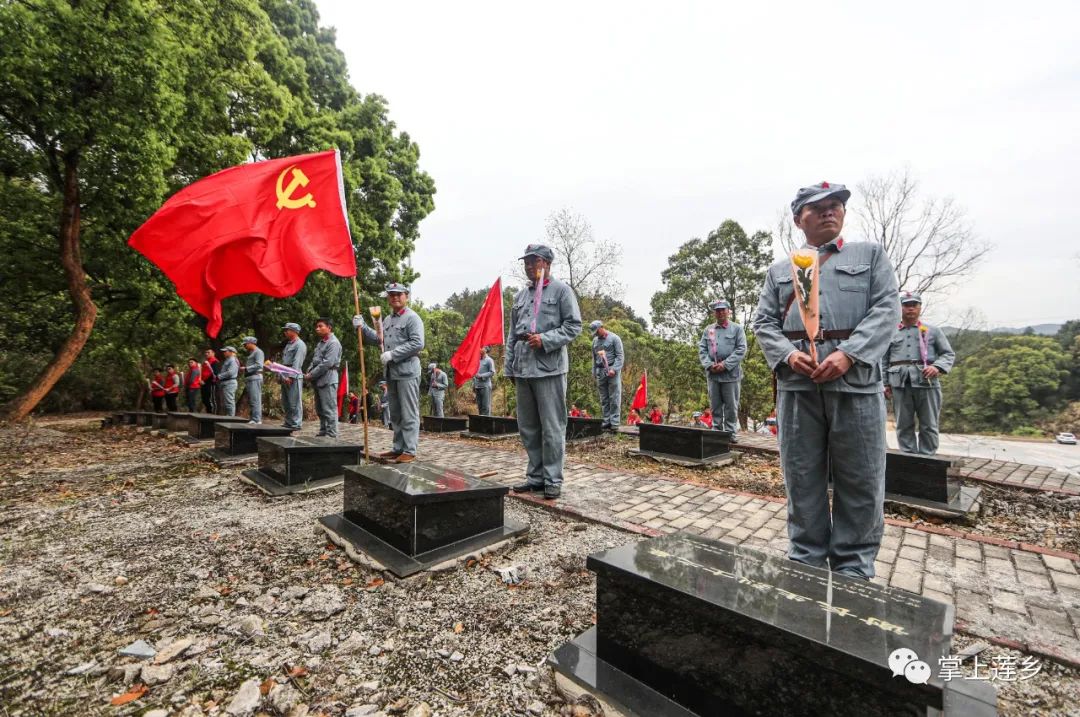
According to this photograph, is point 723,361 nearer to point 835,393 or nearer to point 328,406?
point 835,393

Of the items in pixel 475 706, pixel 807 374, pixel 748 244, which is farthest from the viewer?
pixel 748 244

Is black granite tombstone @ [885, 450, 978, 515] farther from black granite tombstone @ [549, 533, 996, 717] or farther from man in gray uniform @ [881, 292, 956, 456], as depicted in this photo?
black granite tombstone @ [549, 533, 996, 717]

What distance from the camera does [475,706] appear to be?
1.67 metres

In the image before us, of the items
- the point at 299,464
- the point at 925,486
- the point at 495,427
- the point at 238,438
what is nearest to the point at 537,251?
the point at 299,464

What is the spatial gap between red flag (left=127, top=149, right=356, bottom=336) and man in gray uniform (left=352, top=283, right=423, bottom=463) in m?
1.58

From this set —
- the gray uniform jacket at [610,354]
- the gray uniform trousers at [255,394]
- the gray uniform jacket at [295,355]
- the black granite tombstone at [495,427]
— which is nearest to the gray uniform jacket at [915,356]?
the gray uniform jacket at [610,354]

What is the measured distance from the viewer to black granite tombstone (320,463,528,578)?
9.25 feet

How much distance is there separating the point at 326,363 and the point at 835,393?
7.66 metres

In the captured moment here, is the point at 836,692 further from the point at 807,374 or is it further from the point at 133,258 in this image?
the point at 133,258

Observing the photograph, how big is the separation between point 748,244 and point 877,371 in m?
21.5

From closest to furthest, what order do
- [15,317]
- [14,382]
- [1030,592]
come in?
[1030,592] → [15,317] → [14,382]

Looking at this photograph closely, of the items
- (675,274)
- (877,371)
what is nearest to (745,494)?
(877,371)

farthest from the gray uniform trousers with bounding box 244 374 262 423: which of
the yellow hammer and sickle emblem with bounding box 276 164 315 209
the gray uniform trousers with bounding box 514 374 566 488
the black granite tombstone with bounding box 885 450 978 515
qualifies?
the black granite tombstone with bounding box 885 450 978 515

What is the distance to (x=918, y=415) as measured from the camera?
609 cm
